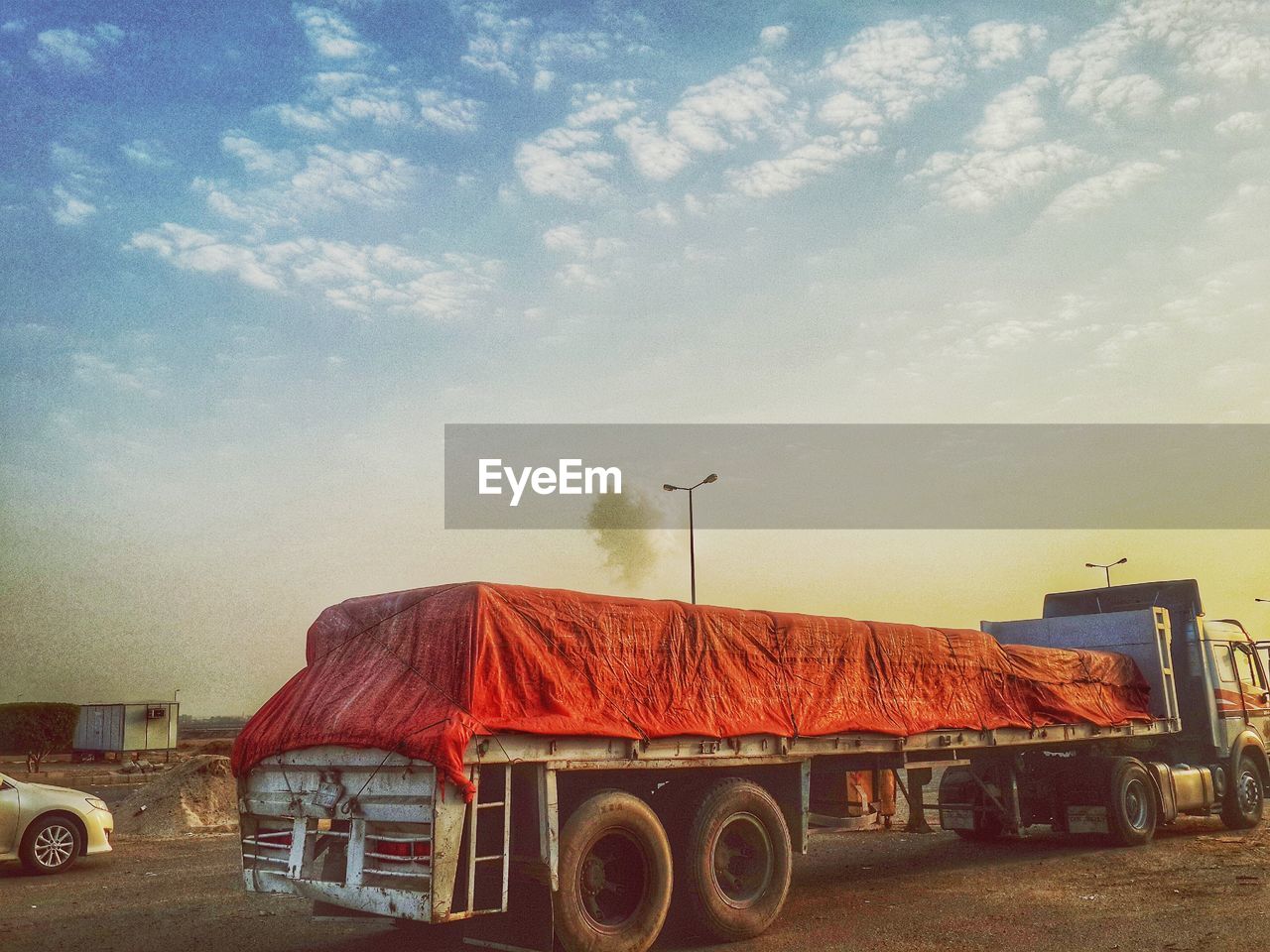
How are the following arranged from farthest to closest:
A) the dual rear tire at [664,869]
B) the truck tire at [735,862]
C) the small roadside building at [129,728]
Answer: the small roadside building at [129,728] → the truck tire at [735,862] → the dual rear tire at [664,869]

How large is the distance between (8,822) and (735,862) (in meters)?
9.05

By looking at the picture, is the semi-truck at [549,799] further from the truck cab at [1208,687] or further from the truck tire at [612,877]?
the truck cab at [1208,687]

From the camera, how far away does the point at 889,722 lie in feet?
36.1

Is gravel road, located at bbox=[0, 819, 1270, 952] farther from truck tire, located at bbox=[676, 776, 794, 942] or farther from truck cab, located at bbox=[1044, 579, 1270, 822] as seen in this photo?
truck cab, located at bbox=[1044, 579, 1270, 822]

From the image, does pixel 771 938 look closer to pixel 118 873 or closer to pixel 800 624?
pixel 800 624

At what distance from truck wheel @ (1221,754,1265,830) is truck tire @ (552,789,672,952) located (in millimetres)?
11634

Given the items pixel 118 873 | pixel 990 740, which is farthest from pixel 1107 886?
pixel 118 873

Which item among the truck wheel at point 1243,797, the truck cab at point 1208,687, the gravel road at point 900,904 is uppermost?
the truck cab at point 1208,687

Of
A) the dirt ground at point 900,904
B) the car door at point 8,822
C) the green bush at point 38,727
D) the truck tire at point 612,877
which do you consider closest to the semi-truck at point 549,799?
the truck tire at point 612,877

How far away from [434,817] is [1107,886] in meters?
7.86

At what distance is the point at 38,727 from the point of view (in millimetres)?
44750

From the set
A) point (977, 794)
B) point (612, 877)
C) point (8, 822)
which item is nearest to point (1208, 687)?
point (977, 794)

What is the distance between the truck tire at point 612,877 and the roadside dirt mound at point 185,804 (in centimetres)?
1242

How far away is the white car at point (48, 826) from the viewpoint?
12867mm
